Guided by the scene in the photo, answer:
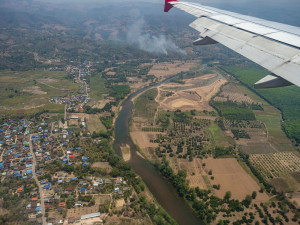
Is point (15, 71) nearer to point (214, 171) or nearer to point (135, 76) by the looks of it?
point (135, 76)

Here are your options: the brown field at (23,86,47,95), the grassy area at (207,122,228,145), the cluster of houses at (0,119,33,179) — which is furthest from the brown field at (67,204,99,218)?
the brown field at (23,86,47,95)

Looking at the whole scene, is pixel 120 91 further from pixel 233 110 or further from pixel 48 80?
pixel 233 110

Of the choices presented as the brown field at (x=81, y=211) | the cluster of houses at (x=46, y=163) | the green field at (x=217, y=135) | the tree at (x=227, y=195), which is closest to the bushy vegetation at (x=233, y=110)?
the green field at (x=217, y=135)

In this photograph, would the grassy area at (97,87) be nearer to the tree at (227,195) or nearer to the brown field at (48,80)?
the brown field at (48,80)

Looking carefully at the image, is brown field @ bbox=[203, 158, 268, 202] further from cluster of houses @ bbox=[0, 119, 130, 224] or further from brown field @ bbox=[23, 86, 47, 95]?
brown field @ bbox=[23, 86, 47, 95]

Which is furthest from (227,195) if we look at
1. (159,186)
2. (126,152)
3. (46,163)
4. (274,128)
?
(46,163)

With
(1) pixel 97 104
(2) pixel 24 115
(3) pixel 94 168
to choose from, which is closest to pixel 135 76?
(1) pixel 97 104
